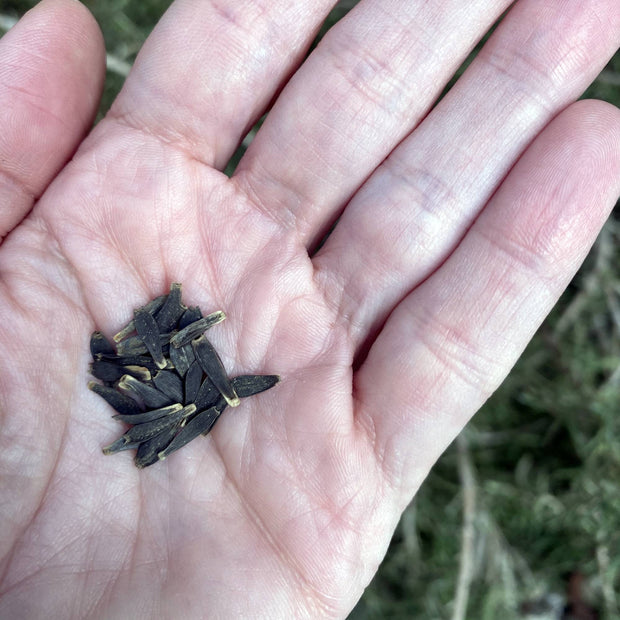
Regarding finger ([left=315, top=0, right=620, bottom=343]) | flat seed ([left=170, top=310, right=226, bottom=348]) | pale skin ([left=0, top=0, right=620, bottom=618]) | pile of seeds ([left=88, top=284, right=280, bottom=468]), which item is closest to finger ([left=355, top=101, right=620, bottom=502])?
pale skin ([left=0, top=0, right=620, bottom=618])

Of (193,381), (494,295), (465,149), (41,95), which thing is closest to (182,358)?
(193,381)

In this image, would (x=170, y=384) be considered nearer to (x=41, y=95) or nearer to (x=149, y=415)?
(x=149, y=415)

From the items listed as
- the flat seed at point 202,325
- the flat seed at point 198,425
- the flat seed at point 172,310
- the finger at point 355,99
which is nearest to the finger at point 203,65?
the finger at point 355,99

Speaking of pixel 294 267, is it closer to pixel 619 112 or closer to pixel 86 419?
pixel 86 419

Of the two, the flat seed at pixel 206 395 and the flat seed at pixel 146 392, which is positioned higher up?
the flat seed at pixel 206 395

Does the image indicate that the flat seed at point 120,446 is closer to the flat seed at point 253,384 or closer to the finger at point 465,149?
the flat seed at point 253,384

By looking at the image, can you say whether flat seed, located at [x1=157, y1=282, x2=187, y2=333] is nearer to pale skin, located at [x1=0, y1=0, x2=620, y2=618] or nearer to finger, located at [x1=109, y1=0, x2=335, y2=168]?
pale skin, located at [x1=0, y1=0, x2=620, y2=618]

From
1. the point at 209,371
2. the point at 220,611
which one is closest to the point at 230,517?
the point at 220,611
